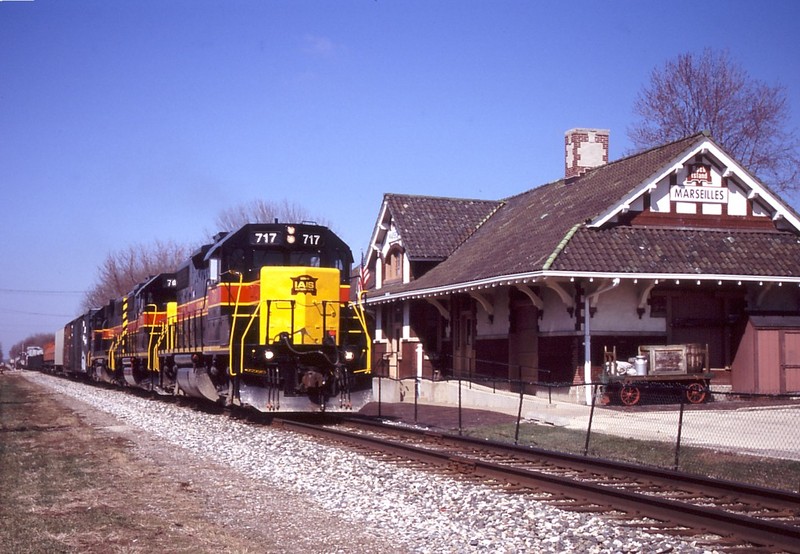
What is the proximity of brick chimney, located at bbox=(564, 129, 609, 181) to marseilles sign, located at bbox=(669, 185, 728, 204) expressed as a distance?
772cm

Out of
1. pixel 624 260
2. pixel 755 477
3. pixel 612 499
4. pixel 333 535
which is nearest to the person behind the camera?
pixel 333 535

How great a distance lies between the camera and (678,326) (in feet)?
77.2

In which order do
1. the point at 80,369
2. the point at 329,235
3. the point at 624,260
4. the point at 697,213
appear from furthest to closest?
the point at 80,369
the point at 697,213
the point at 624,260
the point at 329,235

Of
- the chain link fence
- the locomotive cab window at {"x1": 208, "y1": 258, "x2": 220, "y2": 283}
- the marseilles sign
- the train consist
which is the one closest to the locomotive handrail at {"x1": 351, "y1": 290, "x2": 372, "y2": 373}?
the train consist

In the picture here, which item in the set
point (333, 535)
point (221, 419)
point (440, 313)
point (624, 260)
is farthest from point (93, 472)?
point (440, 313)

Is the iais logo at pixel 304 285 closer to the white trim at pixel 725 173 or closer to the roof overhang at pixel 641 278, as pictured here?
the roof overhang at pixel 641 278

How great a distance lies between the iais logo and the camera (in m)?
17.4

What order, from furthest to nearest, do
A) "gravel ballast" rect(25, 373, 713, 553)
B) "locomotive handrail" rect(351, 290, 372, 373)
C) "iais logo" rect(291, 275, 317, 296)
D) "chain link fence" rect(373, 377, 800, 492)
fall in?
"locomotive handrail" rect(351, 290, 372, 373) → "iais logo" rect(291, 275, 317, 296) → "chain link fence" rect(373, 377, 800, 492) → "gravel ballast" rect(25, 373, 713, 553)

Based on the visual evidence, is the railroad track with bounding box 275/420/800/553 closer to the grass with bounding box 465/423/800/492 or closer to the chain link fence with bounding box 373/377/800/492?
the chain link fence with bounding box 373/377/800/492

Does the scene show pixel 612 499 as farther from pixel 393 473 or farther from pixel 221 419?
pixel 221 419

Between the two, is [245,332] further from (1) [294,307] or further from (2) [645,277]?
(2) [645,277]

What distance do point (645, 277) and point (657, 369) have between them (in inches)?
88.0

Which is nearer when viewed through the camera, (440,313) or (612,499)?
(612,499)

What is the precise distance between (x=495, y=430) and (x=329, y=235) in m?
5.19
